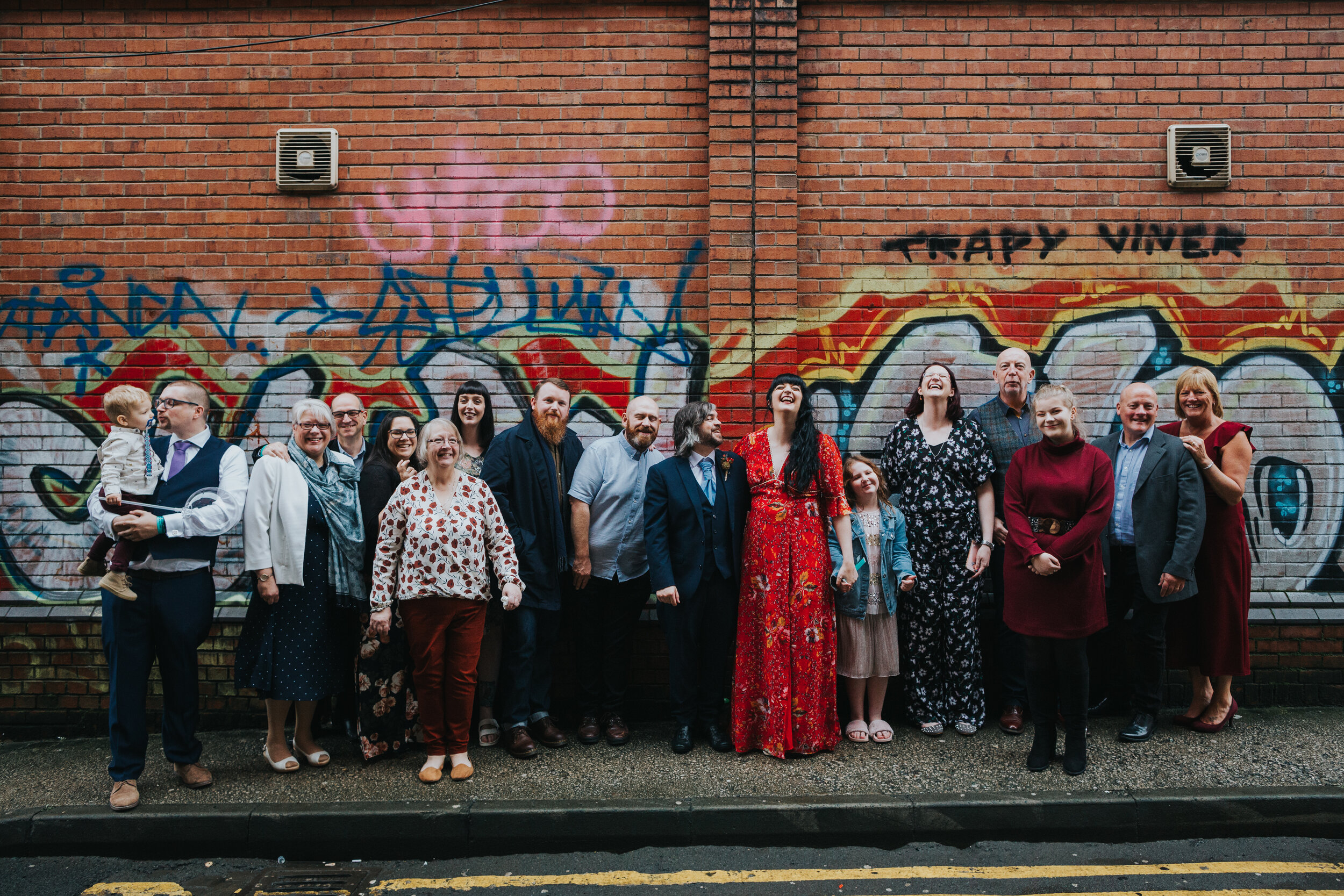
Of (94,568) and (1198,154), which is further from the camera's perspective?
(1198,154)

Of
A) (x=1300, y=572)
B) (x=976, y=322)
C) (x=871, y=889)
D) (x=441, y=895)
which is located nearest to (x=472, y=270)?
(x=976, y=322)

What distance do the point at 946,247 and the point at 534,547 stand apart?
337 centimetres

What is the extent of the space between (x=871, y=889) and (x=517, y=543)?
7.97 feet

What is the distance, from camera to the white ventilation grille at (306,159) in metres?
5.51

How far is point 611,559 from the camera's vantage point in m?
4.73

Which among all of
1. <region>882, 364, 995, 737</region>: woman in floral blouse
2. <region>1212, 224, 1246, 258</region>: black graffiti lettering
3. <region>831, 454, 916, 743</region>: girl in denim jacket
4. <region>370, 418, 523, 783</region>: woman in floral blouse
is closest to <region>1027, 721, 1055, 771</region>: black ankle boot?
<region>882, 364, 995, 737</region>: woman in floral blouse

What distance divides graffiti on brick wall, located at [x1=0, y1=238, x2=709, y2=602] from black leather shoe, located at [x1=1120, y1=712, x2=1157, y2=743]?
126 inches

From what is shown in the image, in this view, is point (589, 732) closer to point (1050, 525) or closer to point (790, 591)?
point (790, 591)

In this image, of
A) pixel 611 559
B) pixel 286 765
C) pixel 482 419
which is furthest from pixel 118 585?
pixel 611 559

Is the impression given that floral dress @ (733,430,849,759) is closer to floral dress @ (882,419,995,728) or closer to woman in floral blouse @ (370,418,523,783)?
floral dress @ (882,419,995,728)

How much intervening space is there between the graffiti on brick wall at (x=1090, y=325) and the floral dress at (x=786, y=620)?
117cm

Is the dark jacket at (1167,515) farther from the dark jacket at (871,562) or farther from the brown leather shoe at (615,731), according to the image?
the brown leather shoe at (615,731)

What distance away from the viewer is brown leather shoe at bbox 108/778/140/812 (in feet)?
12.8

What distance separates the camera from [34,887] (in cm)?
348
